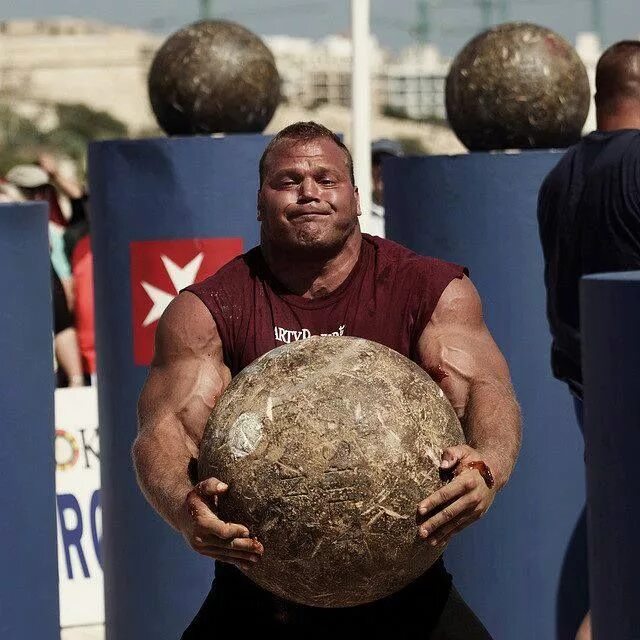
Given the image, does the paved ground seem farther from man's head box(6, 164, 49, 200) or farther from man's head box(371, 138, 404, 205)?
man's head box(371, 138, 404, 205)

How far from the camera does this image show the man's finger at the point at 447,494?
13.6 ft

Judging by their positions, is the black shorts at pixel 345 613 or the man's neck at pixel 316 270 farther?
the man's neck at pixel 316 270

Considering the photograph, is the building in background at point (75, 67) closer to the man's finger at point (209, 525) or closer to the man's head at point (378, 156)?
the man's head at point (378, 156)

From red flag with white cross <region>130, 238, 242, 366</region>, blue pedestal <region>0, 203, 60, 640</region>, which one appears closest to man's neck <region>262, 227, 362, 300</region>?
blue pedestal <region>0, 203, 60, 640</region>

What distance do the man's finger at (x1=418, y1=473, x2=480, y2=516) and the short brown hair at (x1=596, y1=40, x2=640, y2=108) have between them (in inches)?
111

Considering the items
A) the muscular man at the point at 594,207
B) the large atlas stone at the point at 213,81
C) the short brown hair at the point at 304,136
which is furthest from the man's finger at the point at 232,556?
the large atlas stone at the point at 213,81

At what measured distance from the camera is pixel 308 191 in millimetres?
4629

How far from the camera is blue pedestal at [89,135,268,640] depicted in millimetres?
6918

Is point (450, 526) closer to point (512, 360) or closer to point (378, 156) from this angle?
point (512, 360)

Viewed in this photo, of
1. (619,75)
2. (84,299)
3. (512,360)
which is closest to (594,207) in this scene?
(619,75)

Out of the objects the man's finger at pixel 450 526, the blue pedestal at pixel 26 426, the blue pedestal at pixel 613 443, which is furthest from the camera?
the blue pedestal at pixel 26 426

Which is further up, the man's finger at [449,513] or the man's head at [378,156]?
the man's head at [378,156]

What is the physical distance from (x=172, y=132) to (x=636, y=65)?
1.84 metres

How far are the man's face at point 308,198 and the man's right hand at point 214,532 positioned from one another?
0.75 metres
